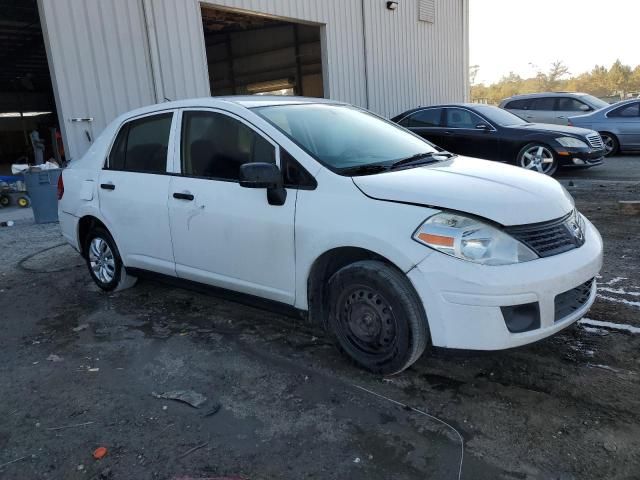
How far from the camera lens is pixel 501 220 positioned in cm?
281

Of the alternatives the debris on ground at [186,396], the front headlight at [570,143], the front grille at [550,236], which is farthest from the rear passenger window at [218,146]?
the front headlight at [570,143]

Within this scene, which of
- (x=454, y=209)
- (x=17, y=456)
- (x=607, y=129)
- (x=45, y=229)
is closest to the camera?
(x=17, y=456)

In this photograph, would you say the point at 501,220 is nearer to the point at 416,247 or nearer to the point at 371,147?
the point at 416,247

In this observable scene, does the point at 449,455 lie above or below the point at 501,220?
below

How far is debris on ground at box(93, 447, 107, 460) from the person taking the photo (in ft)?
8.61

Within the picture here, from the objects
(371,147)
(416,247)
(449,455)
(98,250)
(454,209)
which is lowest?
(449,455)

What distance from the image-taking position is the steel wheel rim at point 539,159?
994 cm

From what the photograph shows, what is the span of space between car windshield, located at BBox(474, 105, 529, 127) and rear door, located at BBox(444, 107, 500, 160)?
0.20 meters

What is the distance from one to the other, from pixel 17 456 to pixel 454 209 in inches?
101

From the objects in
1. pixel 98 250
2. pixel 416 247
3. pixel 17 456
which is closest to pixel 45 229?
pixel 98 250

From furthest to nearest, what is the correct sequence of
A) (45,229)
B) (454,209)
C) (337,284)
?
1. (45,229)
2. (337,284)
3. (454,209)

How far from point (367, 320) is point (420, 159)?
1286 millimetres

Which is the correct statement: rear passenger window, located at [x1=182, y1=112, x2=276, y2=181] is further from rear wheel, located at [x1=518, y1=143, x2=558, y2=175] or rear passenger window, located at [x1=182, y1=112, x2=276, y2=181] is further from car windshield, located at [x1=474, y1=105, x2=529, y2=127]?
car windshield, located at [x1=474, y1=105, x2=529, y2=127]

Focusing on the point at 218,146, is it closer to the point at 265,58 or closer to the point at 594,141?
the point at 594,141
